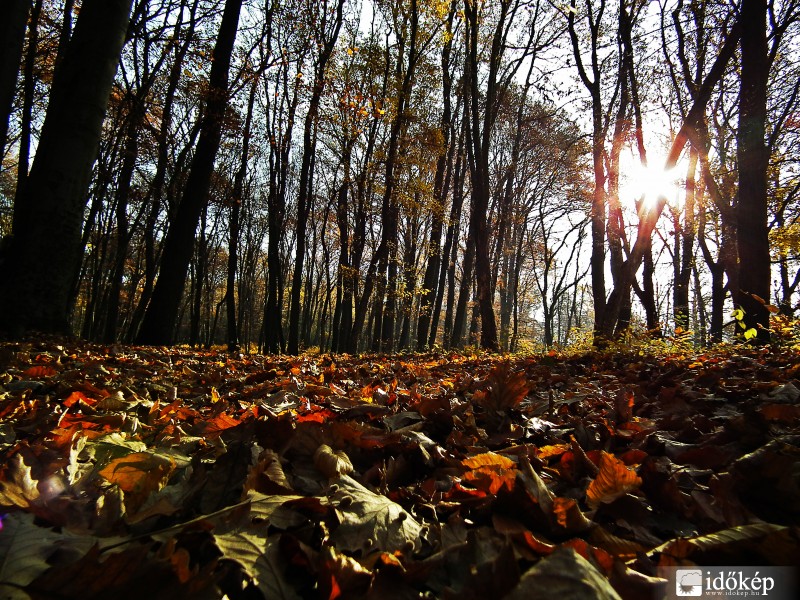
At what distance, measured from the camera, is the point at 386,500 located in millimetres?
947

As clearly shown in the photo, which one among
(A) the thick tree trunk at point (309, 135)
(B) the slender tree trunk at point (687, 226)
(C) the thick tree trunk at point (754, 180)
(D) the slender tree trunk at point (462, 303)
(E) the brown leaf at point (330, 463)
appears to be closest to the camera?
(E) the brown leaf at point (330, 463)

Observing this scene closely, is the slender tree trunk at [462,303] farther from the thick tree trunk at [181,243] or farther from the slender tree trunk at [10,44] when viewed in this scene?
the slender tree trunk at [10,44]

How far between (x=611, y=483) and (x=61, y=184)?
248 inches

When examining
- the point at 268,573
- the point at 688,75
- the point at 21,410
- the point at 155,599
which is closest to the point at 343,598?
the point at 268,573

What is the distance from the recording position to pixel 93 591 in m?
0.54

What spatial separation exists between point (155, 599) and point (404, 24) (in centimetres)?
1544

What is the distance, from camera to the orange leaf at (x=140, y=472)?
3.13 feet

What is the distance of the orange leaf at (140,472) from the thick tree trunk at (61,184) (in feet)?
16.9

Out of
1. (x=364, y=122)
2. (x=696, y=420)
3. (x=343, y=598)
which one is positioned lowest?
(x=343, y=598)

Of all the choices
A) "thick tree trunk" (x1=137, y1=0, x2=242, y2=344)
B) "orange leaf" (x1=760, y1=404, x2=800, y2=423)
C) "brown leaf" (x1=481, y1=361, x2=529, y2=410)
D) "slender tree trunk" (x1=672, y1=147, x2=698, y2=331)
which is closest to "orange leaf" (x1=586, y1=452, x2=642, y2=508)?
"brown leaf" (x1=481, y1=361, x2=529, y2=410)

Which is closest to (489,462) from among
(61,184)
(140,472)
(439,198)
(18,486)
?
(140,472)

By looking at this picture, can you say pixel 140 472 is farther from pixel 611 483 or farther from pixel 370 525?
pixel 611 483

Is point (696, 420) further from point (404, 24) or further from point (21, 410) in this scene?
point (404, 24)

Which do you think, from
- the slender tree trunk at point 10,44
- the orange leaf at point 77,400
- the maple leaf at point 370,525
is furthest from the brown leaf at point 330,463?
the slender tree trunk at point 10,44
